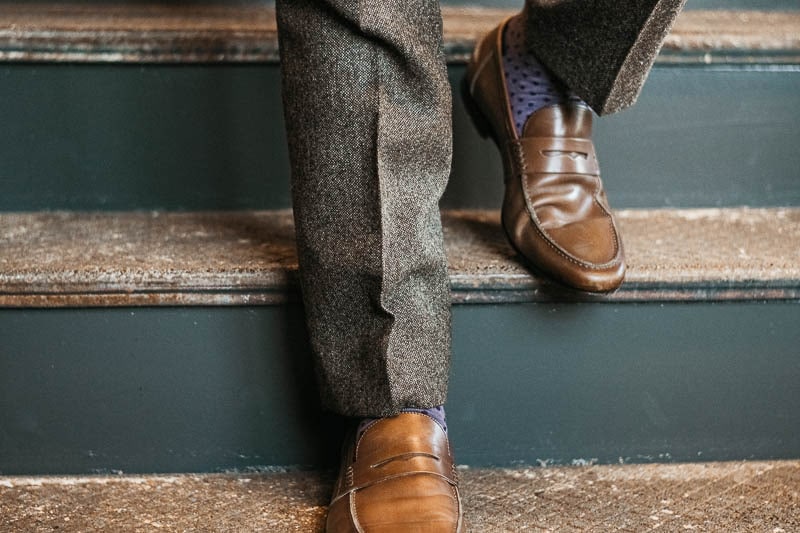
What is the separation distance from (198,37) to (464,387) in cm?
51

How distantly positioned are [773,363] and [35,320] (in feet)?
2.46

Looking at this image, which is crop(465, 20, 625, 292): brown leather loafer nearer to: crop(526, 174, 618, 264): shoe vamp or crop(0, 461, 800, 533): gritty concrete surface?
crop(526, 174, 618, 264): shoe vamp

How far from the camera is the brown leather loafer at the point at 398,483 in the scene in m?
0.71

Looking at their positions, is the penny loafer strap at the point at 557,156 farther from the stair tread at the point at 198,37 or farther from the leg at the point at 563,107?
the stair tread at the point at 198,37

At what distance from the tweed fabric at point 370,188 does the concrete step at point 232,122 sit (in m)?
0.29

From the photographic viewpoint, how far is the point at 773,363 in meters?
0.88

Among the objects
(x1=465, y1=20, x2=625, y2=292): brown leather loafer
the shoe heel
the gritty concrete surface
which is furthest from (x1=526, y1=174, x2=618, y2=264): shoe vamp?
the gritty concrete surface

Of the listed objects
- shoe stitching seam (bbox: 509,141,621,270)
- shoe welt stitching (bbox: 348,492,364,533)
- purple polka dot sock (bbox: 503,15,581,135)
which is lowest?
shoe welt stitching (bbox: 348,492,364,533)

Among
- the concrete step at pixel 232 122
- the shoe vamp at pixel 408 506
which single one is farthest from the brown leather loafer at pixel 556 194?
the shoe vamp at pixel 408 506

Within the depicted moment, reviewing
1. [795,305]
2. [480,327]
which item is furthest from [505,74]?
[795,305]

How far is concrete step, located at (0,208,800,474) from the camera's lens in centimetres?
82

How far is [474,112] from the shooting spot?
98 centimetres

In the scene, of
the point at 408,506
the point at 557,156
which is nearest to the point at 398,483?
the point at 408,506

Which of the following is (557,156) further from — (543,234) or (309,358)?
(309,358)
